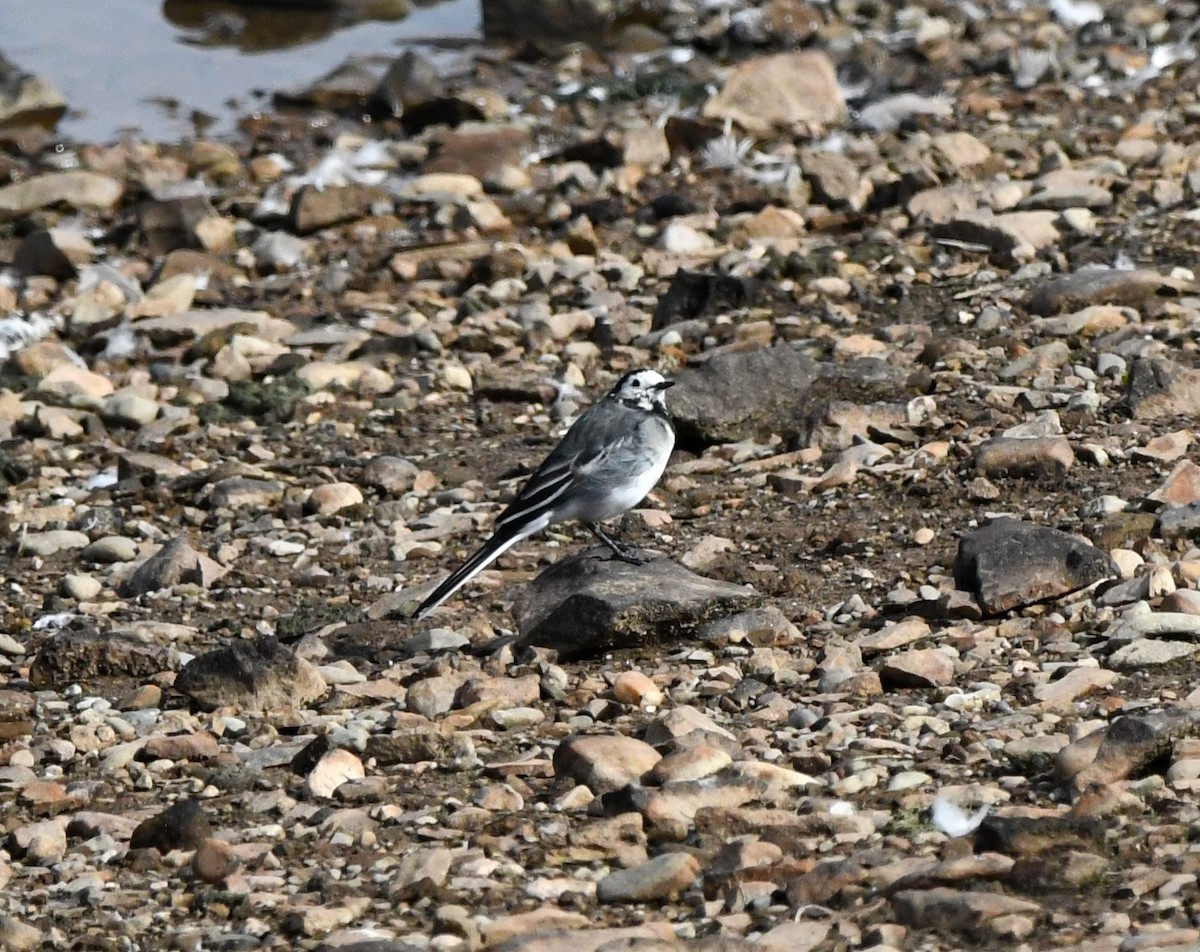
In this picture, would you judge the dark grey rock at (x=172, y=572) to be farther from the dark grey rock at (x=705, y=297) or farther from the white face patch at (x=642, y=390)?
the dark grey rock at (x=705, y=297)

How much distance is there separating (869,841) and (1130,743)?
68 cm

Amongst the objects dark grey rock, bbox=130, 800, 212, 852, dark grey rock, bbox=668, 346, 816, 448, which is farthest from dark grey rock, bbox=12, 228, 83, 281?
dark grey rock, bbox=130, 800, 212, 852

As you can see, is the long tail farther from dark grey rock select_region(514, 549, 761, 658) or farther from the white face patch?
the white face patch

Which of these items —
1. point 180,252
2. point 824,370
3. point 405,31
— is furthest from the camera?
point 405,31

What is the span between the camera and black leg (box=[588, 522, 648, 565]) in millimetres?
6590

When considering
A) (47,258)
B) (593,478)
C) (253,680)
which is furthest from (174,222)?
(253,680)

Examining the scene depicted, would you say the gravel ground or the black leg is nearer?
the gravel ground

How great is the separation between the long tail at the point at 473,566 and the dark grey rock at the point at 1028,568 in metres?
1.55

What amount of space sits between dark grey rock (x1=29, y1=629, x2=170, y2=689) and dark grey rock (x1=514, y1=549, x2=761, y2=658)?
1.23m

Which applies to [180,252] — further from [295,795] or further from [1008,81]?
[295,795]

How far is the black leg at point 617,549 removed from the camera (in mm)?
6590

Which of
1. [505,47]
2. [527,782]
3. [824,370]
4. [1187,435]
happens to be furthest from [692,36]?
[527,782]

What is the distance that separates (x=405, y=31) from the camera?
18562mm

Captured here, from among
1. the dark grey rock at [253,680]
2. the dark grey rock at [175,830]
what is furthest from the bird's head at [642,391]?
the dark grey rock at [175,830]
